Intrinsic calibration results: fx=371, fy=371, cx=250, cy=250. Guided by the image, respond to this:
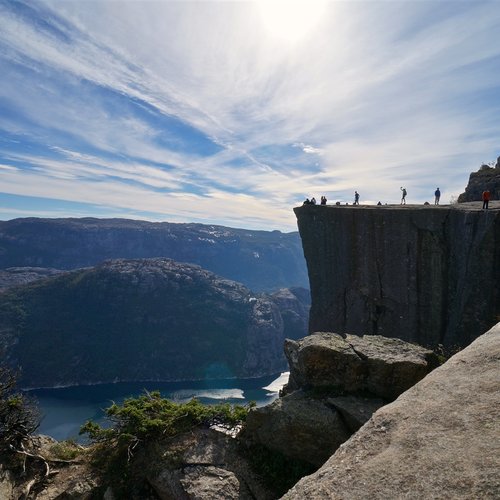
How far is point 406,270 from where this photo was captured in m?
34.8

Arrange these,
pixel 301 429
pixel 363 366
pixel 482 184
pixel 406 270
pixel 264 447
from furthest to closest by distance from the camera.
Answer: pixel 482 184
pixel 406 270
pixel 363 366
pixel 264 447
pixel 301 429

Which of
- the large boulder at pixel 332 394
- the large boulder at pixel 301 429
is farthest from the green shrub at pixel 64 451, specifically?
the large boulder at pixel 301 429

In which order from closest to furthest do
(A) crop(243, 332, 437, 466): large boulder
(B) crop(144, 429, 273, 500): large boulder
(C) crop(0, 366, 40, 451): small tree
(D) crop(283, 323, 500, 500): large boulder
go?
(D) crop(283, 323, 500, 500): large boulder
(B) crop(144, 429, 273, 500): large boulder
(A) crop(243, 332, 437, 466): large boulder
(C) crop(0, 366, 40, 451): small tree

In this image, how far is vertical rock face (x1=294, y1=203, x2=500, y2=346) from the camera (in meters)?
26.4

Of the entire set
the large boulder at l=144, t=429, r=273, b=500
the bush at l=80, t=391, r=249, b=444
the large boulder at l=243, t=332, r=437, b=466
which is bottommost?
the large boulder at l=144, t=429, r=273, b=500

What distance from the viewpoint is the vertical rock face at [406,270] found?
26375mm

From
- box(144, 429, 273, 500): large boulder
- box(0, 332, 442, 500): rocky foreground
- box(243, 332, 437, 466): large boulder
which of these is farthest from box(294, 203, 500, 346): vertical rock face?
box(144, 429, 273, 500): large boulder

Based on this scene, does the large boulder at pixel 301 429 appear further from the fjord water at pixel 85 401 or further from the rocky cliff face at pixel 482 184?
the fjord water at pixel 85 401

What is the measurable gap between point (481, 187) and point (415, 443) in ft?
139

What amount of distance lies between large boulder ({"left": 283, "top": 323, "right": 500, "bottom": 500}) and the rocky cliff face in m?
37.6

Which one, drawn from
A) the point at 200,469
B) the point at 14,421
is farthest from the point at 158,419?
the point at 14,421

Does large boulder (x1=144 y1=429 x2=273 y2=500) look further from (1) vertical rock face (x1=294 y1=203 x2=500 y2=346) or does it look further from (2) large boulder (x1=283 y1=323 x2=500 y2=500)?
(1) vertical rock face (x1=294 y1=203 x2=500 y2=346)

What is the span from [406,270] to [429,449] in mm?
30551

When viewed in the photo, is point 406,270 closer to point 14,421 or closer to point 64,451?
point 64,451
